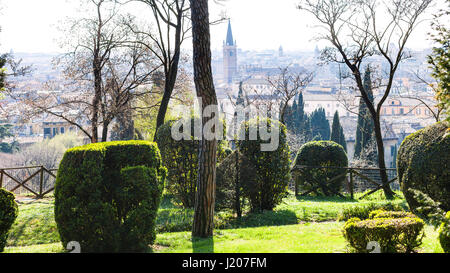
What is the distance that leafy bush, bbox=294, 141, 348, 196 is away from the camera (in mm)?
14828

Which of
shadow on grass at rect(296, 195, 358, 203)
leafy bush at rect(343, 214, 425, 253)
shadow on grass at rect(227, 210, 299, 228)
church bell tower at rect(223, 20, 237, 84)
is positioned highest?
church bell tower at rect(223, 20, 237, 84)

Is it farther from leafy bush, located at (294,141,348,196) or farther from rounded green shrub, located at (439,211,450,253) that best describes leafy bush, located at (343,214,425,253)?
leafy bush, located at (294,141,348,196)

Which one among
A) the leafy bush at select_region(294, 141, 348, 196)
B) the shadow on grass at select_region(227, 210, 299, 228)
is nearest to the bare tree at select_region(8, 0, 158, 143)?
the leafy bush at select_region(294, 141, 348, 196)

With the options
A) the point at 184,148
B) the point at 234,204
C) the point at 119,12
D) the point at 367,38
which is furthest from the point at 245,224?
the point at 119,12

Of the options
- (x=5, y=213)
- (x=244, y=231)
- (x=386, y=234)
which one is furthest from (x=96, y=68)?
(x=386, y=234)

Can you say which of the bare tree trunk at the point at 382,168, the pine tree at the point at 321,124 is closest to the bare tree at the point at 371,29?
the bare tree trunk at the point at 382,168

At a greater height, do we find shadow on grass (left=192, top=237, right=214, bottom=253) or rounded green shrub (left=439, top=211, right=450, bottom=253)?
rounded green shrub (left=439, top=211, right=450, bottom=253)

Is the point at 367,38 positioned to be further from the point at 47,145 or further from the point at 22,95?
the point at 47,145

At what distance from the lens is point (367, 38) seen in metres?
14.3

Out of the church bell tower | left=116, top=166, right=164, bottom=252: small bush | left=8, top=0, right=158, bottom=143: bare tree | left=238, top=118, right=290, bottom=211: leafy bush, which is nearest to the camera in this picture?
left=116, top=166, right=164, bottom=252: small bush

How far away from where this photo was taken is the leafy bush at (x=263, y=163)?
10328mm

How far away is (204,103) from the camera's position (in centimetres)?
719

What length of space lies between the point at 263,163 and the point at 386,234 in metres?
5.27

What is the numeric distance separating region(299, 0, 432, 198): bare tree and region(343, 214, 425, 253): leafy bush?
9.07 metres
